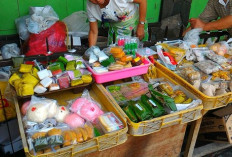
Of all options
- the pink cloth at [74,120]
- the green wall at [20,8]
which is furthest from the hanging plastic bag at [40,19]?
the pink cloth at [74,120]

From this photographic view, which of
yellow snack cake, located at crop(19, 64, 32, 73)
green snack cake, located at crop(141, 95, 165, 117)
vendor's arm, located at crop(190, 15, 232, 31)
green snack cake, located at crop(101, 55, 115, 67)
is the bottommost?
green snack cake, located at crop(141, 95, 165, 117)

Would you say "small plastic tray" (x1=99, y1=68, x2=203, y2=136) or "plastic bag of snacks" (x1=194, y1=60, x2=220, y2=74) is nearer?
"small plastic tray" (x1=99, y1=68, x2=203, y2=136)

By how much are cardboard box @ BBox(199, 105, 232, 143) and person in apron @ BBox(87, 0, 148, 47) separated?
4.36 ft

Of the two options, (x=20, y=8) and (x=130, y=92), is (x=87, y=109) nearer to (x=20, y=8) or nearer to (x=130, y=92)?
(x=130, y=92)

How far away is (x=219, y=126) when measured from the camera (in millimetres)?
2520

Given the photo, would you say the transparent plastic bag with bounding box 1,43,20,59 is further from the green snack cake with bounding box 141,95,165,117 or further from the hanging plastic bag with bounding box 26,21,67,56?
the green snack cake with bounding box 141,95,165,117

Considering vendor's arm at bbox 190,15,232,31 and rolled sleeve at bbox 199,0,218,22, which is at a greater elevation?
rolled sleeve at bbox 199,0,218,22

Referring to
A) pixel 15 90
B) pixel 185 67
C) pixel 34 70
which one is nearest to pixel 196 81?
pixel 185 67

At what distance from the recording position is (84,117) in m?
1.63

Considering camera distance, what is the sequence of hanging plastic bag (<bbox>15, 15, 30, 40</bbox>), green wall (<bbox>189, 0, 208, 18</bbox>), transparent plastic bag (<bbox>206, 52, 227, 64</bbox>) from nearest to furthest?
1. transparent plastic bag (<bbox>206, 52, 227, 64</bbox>)
2. hanging plastic bag (<bbox>15, 15, 30, 40</bbox>)
3. green wall (<bbox>189, 0, 208, 18</bbox>)

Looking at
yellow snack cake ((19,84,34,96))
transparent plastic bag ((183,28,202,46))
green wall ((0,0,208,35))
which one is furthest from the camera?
green wall ((0,0,208,35))

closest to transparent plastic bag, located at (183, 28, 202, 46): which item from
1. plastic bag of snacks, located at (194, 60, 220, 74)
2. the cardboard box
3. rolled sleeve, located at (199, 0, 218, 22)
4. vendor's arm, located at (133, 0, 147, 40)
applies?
plastic bag of snacks, located at (194, 60, 220, 74)

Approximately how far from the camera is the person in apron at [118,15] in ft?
8.89

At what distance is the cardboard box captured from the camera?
243 cm
